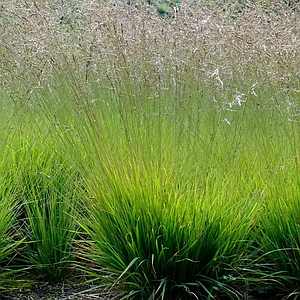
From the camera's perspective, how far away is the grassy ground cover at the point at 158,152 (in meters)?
2.61

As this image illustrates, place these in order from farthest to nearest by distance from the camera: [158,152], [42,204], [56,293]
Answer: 1. [42,204]
2. [56,293]
3. [158,152]

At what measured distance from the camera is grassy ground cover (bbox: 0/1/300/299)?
8.57ft

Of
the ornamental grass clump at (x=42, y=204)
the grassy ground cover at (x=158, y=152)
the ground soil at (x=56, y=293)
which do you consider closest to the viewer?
the grassy ground cover at (x=158, y=152)

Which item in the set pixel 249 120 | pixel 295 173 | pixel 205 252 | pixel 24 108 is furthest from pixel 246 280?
pixel 24 108

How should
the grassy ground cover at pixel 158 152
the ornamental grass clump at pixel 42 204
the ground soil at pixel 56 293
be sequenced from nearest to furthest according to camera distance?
the grassy ground cover at pixel 158 152
the ground soil at pixel 56 293
the ornamental grass clump at pixel 42 204

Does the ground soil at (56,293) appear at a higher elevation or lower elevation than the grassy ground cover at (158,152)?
lower

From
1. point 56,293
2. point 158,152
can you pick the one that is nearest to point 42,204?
point 56,293

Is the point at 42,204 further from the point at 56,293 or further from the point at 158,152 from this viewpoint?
the point at 158,152

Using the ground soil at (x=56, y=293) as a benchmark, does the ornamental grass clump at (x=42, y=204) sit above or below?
above

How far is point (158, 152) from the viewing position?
273 centimetres

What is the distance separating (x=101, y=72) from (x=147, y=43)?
384 millimetres

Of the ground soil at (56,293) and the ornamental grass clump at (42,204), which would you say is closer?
the ground soil at (56,293)

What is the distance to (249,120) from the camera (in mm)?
3146

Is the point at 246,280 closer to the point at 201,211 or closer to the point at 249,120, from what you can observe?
the point at 201,211
